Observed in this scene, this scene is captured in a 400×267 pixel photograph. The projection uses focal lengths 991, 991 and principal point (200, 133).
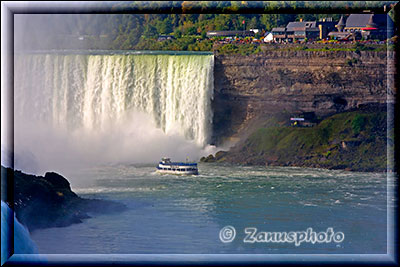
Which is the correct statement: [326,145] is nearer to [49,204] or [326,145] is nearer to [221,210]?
[221,210]

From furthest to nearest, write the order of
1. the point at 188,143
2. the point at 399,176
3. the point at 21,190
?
1. the point at 188,143
2. the point at 399,176
3. the point at 21,190

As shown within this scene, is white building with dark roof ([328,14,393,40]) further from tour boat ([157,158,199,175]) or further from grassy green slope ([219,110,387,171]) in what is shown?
tour boat ([157,158,199,175])

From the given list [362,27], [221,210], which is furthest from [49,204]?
[362,27]

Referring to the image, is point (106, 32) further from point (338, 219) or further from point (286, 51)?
point (338, 219)

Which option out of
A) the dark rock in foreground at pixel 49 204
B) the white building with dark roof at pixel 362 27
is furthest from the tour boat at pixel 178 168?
the white building with dark roof at pixel 362 27

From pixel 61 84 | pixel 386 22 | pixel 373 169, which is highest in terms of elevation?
pixel 386 22

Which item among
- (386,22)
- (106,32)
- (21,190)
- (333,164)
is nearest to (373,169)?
(333,164)
